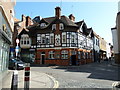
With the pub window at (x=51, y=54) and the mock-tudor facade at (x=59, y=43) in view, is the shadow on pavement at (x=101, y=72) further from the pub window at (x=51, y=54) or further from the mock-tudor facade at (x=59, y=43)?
the pub window at (x=51, y=54)

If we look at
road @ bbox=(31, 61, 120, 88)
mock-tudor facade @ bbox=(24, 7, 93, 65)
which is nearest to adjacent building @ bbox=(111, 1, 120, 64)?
mock-tudor facade @ bbox=(24, 7, 93, 65)

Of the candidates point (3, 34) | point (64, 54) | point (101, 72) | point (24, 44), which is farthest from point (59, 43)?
point (3, 34)

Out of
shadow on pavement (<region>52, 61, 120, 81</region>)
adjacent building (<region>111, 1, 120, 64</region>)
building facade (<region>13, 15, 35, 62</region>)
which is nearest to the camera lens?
shadow on pavement (<region>52, 61, 120, 81</region>)

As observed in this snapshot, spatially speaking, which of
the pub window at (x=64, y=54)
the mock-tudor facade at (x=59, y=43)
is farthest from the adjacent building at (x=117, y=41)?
the pub window at (x=64, y=54)

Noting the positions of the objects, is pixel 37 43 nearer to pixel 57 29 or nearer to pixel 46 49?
pixel 46 49

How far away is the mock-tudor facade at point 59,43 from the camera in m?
28.9

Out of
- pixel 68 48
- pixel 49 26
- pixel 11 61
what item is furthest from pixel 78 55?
pixel 11 61

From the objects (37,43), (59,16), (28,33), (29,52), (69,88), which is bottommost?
(69,88)

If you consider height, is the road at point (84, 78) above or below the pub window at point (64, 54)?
below

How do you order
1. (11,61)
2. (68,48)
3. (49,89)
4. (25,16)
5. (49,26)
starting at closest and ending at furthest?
(49,89)
(11,61)
(68,48)
(49,26)
(25,16)

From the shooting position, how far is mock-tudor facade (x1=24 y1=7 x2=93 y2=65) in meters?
28.9

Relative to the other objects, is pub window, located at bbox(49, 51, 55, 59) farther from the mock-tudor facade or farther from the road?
the road

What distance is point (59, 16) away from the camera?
30.7 metres

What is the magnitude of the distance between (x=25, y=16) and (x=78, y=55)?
18.6m
